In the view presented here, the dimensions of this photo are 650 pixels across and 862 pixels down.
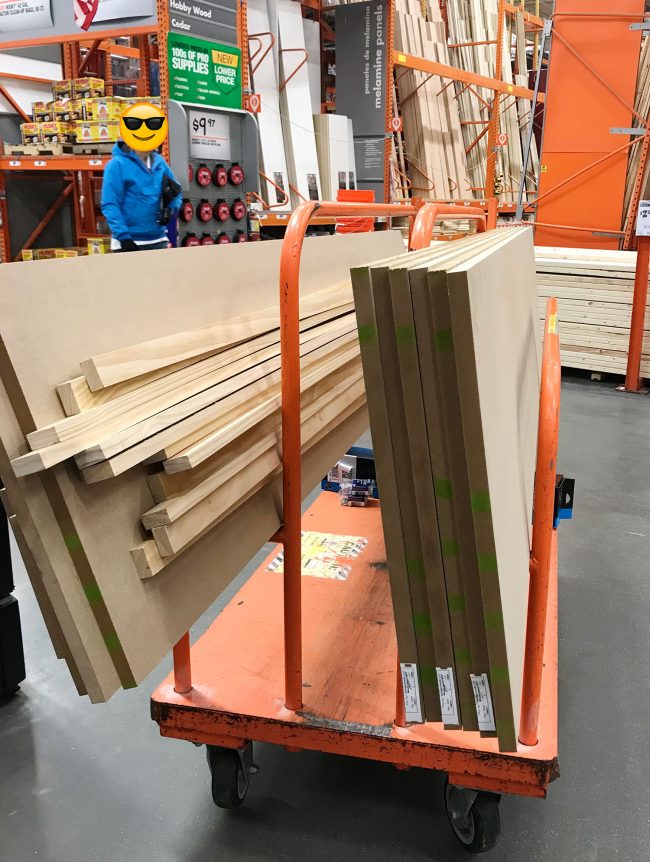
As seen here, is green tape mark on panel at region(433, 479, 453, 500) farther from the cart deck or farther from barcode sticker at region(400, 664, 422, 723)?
the cart deck

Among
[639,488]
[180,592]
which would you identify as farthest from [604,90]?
[180,592]

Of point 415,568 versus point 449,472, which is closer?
point 449,472

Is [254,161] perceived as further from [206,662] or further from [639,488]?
[206,662]

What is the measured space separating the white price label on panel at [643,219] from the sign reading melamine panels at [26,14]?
544cm

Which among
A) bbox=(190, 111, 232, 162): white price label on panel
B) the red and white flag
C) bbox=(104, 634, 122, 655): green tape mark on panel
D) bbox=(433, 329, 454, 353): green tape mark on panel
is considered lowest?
bbox=(104, 634, 122, 655): green tape mark on panel

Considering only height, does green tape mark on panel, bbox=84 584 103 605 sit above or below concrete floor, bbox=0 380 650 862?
above

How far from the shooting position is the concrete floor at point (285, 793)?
2035mm

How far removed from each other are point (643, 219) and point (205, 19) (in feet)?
13.4

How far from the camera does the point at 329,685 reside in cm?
219

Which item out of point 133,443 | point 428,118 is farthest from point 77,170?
point 133,443

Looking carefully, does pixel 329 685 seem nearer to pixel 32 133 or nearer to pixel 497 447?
pixel 497 447

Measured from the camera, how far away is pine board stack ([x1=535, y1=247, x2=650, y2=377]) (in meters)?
6.85

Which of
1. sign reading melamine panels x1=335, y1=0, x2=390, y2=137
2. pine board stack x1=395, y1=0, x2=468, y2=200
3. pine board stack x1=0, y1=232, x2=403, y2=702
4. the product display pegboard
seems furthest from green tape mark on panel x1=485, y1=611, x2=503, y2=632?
pine board stack x1=395, y1=0, x2=468, y2=200

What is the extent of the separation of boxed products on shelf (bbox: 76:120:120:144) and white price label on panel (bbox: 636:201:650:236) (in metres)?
4.51
